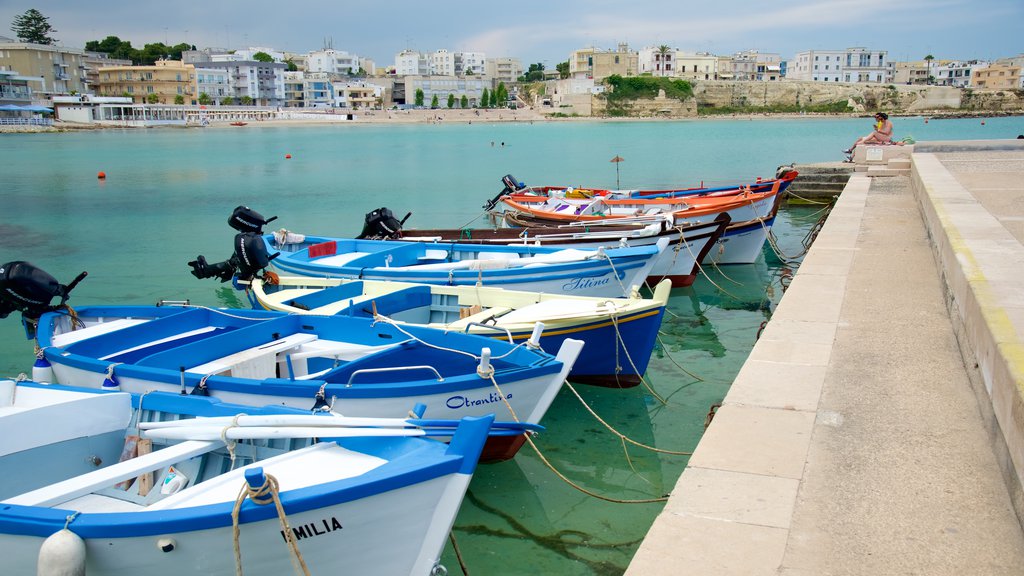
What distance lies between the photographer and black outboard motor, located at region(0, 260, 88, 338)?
8188 millimetres

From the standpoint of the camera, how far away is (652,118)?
15038 centimetres

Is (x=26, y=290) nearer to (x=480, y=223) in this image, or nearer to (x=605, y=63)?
(x=480, y=223)

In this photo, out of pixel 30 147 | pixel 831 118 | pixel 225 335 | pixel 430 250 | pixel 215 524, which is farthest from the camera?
pixel 831 118

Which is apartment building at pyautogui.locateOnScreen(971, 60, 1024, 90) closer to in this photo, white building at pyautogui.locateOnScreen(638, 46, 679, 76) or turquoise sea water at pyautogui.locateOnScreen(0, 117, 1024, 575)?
white building at pyautogui.locateOnScreen(638, 46, 679, 76)

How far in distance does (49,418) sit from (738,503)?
4.51 m

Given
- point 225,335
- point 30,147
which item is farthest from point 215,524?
point 30,147

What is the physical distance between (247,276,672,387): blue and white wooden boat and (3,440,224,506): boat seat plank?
3352 mm

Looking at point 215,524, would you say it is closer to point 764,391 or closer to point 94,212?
point 764,391

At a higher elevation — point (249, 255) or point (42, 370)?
point (249, 255)

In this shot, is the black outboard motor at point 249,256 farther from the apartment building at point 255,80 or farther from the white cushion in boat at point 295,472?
the apartment building at point 255,80

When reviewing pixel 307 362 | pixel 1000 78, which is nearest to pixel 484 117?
pixel 1000 78

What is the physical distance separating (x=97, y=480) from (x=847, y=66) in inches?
7721

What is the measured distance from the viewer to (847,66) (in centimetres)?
17762

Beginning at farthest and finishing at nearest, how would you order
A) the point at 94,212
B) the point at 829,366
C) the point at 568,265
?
the point at 94,212 < the point at 568,265 < the point at 829,366
